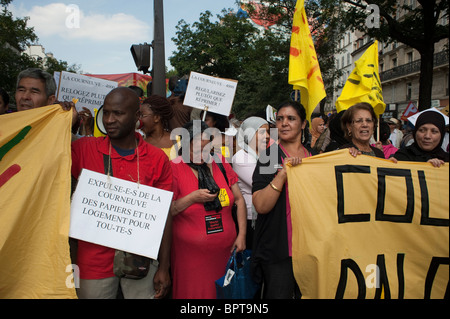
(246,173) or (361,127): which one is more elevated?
(361,127)

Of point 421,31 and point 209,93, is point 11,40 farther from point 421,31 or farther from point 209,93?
point 421,31

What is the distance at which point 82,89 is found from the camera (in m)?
4.05

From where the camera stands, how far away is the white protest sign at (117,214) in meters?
2.37

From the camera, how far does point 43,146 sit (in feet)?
8.15

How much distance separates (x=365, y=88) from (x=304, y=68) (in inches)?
31.8

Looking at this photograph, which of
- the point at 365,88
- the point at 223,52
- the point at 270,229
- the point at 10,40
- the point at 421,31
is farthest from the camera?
the point at 223,52

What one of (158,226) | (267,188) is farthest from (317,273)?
(158,226)

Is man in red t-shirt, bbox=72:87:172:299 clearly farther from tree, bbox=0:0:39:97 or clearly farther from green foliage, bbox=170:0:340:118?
tree, bbox=0:0:39:97

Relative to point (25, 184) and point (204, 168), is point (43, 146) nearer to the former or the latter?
point (25, 184)

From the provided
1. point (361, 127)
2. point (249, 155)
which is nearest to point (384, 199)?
point (361, 127)

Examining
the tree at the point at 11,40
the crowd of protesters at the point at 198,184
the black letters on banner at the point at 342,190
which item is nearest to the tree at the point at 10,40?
the tree at the point at 11,40

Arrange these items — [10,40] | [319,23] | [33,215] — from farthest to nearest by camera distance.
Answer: [319,23] → [10,40] → [33,215]

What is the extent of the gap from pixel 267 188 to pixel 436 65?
116ft

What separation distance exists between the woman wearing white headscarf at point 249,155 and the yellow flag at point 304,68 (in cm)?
56
